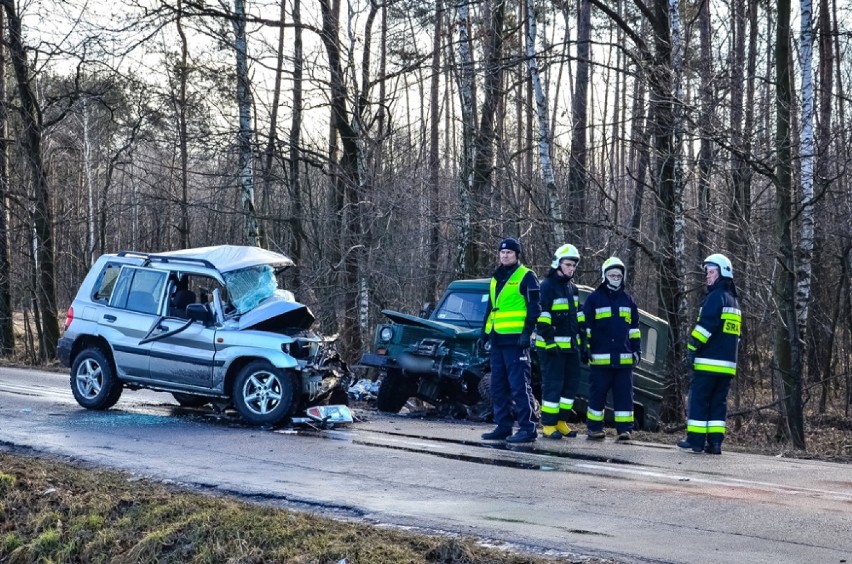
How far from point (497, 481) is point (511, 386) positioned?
252cm

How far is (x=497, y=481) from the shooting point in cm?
859

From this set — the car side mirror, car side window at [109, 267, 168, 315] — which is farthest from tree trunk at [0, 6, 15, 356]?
the car side mirror

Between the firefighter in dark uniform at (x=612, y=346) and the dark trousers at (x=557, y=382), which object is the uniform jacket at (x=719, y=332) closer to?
the firefighter in dark uniform at (x=612, y=346)

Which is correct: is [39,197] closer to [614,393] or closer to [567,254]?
[567,254]

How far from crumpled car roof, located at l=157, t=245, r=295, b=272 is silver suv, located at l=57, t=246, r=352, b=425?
0.04 feet

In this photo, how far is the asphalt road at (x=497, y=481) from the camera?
6621mm

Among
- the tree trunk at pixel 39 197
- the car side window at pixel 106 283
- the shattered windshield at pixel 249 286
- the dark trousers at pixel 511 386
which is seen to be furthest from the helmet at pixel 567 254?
the tree trunk at pixel 39 197

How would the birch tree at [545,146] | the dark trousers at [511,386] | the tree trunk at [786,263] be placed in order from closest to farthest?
1. the dark trousers at [511,386]
2. the tree trunk at [786,263]
3. the birch tree at [545,146]

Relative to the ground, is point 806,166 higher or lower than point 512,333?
higher


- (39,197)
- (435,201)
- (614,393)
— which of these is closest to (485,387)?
(614,393)

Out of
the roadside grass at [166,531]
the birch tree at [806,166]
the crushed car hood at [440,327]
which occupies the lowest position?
the roadside grass at [166,531]

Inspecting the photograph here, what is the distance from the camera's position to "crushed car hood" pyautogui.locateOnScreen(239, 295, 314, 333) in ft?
39.4

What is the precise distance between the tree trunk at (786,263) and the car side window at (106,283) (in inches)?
341

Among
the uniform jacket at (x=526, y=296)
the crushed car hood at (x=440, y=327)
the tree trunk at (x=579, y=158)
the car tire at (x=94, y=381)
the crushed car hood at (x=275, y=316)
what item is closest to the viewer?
the uniform jacket at (x=526, y=296)
